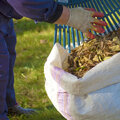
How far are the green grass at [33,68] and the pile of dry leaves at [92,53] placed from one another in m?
0.72

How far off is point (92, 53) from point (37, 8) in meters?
0.45

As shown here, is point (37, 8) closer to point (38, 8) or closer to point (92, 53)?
point (38, 8)

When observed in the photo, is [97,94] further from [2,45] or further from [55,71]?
[2,45]

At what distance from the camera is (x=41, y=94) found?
2.53 meters

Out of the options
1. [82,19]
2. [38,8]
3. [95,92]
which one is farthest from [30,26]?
[95,92]

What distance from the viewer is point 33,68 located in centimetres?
301

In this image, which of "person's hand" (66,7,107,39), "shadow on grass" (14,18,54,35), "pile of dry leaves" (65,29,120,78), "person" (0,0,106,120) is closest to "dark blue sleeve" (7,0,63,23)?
"person" (0,0,106,120)

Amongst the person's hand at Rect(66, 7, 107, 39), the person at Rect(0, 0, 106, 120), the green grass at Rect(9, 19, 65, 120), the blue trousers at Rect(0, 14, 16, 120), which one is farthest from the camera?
the green grass at Rect(9, 19, 65, 120)

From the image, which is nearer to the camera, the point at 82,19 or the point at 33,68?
the point at 82,19

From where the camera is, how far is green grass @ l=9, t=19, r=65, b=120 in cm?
233

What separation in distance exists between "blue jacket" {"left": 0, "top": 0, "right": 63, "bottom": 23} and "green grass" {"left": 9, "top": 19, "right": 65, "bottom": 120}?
3.28 feet

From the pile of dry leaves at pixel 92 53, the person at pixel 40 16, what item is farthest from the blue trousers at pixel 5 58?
the pile of dry leaves at pixel 92 53

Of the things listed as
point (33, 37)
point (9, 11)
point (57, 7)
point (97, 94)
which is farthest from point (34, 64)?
point (97, 94)

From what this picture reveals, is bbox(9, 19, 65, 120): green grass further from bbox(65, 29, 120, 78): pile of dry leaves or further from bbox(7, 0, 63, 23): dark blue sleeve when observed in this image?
bbox(7, 0, 63, 23): dark blue sleeve
